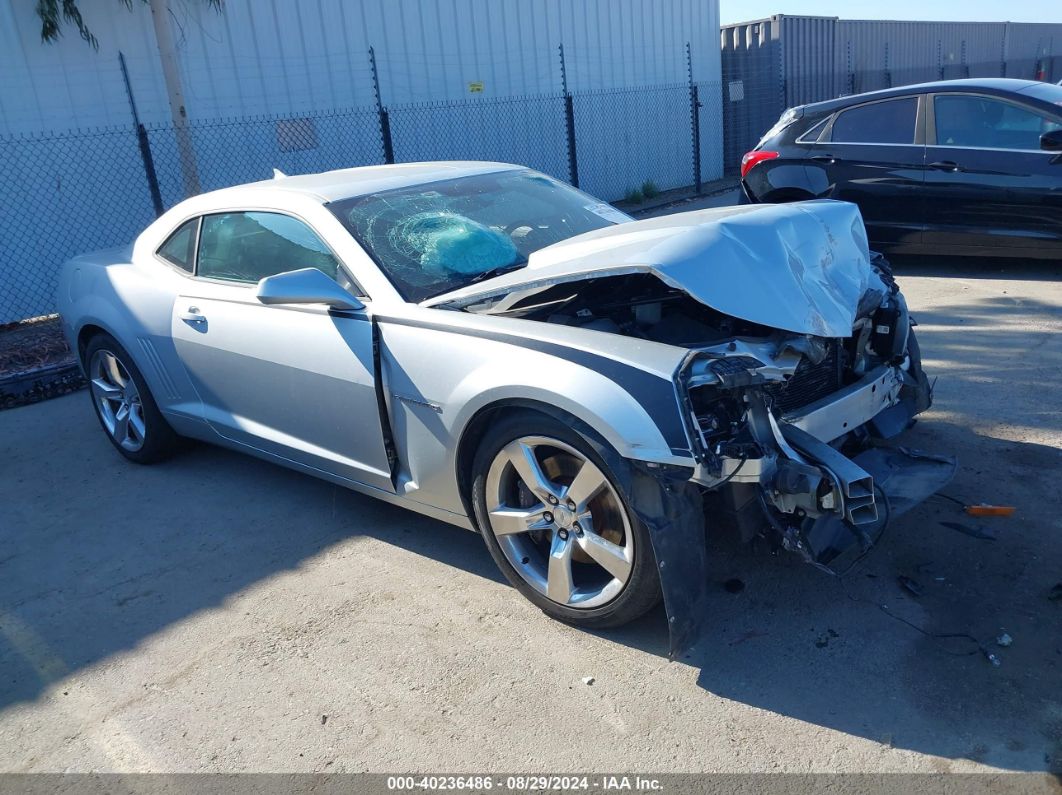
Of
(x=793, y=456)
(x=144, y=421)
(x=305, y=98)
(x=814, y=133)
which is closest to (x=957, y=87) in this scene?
(x=814, y=133)

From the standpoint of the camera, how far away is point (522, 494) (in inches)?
130

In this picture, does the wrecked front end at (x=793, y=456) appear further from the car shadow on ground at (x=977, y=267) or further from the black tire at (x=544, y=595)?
the car shadow on ground at (x=977, y=267)

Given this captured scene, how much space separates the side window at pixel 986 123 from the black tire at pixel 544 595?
20.1 feet

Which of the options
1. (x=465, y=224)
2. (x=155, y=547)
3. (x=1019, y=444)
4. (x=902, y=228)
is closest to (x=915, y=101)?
(x=902, y=228)

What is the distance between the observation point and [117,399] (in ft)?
17.2

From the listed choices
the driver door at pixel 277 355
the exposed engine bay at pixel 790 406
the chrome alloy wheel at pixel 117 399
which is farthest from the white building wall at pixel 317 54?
the exposed engine bay at pixel 790 406

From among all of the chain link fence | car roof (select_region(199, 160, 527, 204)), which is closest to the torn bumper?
car roof (select_region(199, 160, 527, 204))

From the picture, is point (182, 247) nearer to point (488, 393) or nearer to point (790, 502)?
point (488, 393)

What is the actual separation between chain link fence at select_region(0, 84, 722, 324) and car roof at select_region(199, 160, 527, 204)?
18.7 feet

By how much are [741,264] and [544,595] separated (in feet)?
4.57

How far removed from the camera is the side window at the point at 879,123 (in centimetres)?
778

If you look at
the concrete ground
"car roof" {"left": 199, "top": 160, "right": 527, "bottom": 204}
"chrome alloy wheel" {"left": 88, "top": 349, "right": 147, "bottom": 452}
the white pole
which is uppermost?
the white pole

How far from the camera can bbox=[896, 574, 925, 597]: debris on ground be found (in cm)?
324

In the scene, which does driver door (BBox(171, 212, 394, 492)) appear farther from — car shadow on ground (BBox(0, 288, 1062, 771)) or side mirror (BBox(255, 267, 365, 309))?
car shadow on ground (BBox(0, 288, 1062, 771))
